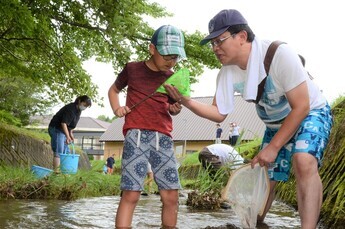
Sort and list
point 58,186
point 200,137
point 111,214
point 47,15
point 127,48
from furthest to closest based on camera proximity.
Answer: point 200,137 → point 127,48 → point 47,15 → point 58,186 → point 111,214

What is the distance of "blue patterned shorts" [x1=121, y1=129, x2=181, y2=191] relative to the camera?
3.18m

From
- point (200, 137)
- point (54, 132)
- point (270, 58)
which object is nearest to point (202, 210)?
point (270, 58)

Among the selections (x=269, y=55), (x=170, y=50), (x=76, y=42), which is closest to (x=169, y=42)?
(x=170, y=50)

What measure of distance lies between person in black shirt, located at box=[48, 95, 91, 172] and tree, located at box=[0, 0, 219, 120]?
4.74ft

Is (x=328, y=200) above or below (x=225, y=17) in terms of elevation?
below

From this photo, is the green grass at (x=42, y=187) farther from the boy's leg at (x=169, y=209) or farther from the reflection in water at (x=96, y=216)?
the boy's leg at (x=169, y=209)

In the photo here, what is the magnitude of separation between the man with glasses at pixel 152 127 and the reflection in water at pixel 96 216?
1.08 ft

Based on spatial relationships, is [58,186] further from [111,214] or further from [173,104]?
[173,104]

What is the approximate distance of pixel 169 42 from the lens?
3.23 meters

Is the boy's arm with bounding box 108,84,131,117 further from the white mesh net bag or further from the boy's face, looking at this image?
the white mesh net bag

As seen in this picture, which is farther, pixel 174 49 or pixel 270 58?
pixel 174 49

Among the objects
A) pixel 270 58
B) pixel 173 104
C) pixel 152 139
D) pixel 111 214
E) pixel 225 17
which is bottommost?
pixel 111 214

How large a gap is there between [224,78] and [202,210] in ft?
7.31

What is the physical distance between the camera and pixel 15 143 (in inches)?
413
